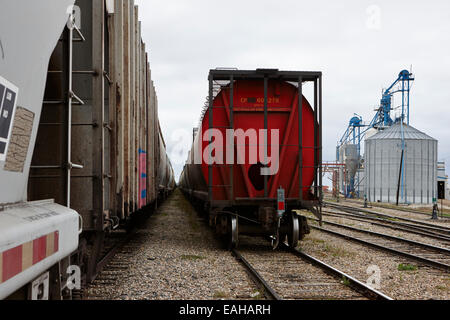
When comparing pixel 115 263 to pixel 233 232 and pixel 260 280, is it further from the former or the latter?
pixel 260 280

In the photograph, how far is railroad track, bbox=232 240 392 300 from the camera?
17.6 ft

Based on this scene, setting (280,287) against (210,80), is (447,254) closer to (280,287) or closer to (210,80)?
(280,287)

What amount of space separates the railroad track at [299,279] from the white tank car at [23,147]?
3500 mm

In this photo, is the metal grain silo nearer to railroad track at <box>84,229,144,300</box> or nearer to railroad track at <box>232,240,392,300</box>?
railroad track at <box>232,240,392,300</box>

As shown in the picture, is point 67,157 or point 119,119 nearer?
point 67,157

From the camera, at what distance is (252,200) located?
28.2ft

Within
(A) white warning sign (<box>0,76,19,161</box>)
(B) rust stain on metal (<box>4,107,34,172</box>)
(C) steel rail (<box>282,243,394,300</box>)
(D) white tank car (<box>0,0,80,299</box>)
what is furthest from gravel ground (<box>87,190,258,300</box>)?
(A) white warning sign (<box>0,76,19,161</box>)

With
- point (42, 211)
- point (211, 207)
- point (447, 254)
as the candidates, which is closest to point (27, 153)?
point (42, 211)

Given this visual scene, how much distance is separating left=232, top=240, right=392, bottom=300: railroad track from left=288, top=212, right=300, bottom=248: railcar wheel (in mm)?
291

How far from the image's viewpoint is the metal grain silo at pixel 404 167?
3397cm

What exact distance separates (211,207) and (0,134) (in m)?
6.93

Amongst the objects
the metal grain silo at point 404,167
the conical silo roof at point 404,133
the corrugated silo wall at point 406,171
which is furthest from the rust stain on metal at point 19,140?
the conical silo roof at point 404,133

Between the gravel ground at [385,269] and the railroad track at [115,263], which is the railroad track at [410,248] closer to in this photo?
the gravel ground at [385,269]

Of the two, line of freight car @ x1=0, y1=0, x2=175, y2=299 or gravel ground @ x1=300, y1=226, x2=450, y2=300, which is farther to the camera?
gravel ground @ x1=300, y1=226, x2=450, y2=300
